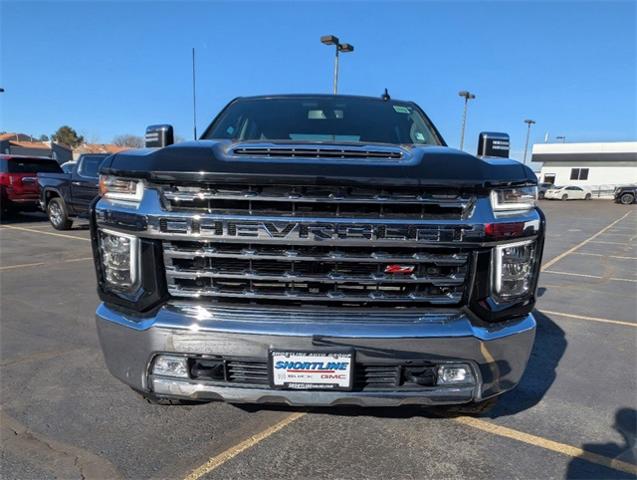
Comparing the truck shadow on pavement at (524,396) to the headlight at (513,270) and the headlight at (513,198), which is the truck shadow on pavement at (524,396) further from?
the headlight at (513,198)

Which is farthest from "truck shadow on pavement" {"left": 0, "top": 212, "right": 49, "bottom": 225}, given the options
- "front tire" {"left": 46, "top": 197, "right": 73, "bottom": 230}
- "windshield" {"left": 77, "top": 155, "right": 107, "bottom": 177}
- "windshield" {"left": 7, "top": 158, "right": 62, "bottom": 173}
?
"windshield" {"left": 77, "top": 155, "right": 107, "bottom": 177}

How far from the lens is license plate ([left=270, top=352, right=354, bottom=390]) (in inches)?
80.5

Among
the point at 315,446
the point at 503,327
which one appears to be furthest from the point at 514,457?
the point at 315,446

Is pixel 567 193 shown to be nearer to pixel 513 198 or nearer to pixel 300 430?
pixel 513 198

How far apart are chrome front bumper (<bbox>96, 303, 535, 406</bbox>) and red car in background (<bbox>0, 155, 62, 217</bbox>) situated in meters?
13.0

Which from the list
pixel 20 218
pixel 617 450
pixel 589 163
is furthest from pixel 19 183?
pixel 589 163

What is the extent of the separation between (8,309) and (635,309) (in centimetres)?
725

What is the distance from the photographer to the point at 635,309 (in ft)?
18.7

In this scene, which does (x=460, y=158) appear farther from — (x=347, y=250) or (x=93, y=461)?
(x=93, y=461)

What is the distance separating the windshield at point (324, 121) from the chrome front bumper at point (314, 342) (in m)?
1.72

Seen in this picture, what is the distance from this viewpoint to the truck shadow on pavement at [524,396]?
282cm

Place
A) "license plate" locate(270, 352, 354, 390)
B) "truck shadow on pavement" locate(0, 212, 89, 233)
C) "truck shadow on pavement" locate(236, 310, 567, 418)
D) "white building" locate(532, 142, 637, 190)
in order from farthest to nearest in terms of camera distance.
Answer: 1. "white building" locate(532, 142, 637, 190)
2. "truck shadow on pavement" locate(0, 212, 89, 233)
3. "truck shadow on pavement" locate(236, 310, 567, 418)
4. "license plate" locate(270, 352, 354, 390)

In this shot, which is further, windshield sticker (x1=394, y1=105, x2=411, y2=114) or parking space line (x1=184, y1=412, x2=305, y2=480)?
windshield sticker (x1=394, y1=105, x2=411, y2=114)

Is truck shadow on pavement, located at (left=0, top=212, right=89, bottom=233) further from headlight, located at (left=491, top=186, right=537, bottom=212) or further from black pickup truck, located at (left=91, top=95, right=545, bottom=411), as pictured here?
headlight, located at (left=491, top=186, right=537, bottom=212)
